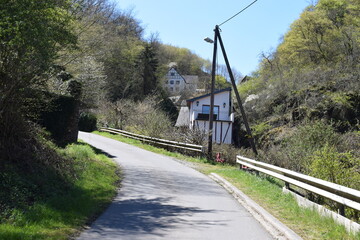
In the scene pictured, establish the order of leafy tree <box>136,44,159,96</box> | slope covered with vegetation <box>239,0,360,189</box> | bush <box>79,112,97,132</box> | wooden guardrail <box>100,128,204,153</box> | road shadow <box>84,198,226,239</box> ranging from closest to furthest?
1. road shadow <box>84,198,226,239</box>
2. wooden guardrail <box>100,128,204,153</box>
3. slope covered with vegetation <box>239,0,360,189</box>
4. bush <box>79,112,97,132</box>
5. leafy tree <box>136,44,159,96</box>

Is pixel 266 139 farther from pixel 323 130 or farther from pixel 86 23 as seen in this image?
pixel 86 23

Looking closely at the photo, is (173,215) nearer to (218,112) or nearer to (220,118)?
(220,118)

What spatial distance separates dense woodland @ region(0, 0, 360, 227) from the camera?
8750 millimetres

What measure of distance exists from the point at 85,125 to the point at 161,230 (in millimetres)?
38863

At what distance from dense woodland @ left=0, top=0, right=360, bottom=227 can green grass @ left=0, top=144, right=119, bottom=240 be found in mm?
594

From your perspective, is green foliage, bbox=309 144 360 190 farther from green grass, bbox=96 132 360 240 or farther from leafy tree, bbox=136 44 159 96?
leafy tree, bbox=136 44 159 96

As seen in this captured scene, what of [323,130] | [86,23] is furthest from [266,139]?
[86,23]

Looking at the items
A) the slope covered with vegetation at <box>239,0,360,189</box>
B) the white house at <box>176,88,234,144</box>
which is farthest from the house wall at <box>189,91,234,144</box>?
the slope covered with vegetation at <box>239,0,360,189</box>

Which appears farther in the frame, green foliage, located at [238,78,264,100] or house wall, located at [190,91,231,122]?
house wall, located at [190,91,231,122]

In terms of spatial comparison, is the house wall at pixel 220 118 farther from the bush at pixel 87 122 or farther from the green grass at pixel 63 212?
the green grass at pixel 63 212

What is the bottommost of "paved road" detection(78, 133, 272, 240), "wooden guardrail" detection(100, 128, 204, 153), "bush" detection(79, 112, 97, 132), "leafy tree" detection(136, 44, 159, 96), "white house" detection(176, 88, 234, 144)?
"paved road" detection(78, 133, 272, 240)

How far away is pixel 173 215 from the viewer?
26.7ft

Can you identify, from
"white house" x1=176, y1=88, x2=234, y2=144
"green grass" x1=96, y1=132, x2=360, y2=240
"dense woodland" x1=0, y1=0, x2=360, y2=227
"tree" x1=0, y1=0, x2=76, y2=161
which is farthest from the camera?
"white house" x1=176, y1=88, x2=234, y2=144

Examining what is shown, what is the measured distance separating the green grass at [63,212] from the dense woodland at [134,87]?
1.95ft
